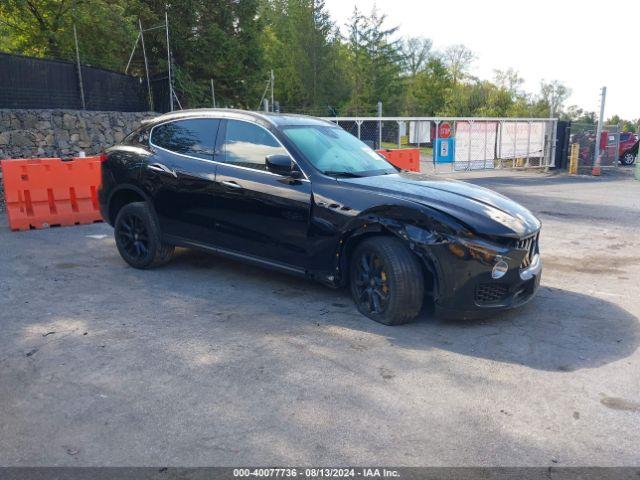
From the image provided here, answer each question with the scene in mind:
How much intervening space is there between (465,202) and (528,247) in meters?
0.66

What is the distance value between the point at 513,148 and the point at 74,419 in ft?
63.0

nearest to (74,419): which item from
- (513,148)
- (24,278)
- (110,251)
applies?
(24,278)

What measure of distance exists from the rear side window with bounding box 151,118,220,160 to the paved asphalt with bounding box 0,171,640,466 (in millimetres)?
1407

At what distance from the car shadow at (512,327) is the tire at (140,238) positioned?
1.10 meters

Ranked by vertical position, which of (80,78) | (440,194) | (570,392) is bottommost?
(570,392)

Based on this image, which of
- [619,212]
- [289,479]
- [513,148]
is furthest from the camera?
[513,148]

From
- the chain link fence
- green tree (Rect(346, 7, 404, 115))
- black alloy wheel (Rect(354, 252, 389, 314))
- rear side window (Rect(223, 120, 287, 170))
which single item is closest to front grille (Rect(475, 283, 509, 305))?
black alloy wheel (Rect(354, 252, 389, 314))

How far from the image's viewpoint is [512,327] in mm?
4766

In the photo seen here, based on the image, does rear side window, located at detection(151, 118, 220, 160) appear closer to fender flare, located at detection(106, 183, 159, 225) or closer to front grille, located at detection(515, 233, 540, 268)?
fender flare, located at detection(106, 183, 159, 225)

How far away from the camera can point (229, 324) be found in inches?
190

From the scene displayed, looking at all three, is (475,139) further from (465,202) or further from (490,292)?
(490,292)

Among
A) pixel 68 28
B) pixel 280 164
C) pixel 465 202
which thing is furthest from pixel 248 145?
pixel 68 28

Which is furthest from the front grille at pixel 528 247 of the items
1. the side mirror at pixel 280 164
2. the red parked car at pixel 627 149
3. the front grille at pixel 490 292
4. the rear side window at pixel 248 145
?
the red parked car at pixel 627 149

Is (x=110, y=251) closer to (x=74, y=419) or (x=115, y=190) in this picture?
(x=115, y=190)
